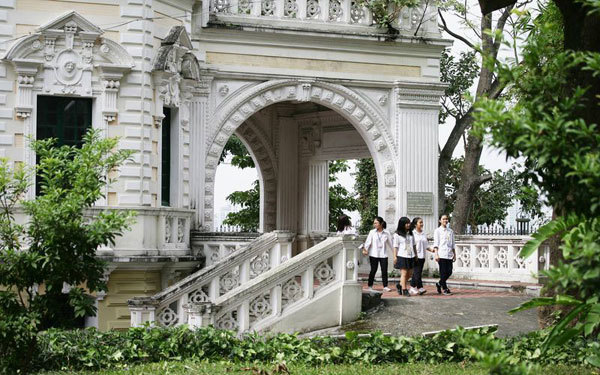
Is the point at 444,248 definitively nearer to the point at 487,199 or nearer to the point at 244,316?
the point at 244,316

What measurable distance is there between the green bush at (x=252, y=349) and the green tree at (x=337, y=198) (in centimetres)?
2420

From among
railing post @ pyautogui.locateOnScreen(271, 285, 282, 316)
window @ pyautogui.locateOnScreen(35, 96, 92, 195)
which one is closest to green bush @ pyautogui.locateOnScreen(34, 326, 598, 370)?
railing post @ pyautogui.locateOnScreen(271, 285, 282, 316)

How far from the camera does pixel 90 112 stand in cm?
1845

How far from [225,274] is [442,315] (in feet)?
12.5

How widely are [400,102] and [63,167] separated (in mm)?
11972

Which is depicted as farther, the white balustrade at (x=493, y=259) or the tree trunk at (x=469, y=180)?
the tree trunk at (x=469, y=180)

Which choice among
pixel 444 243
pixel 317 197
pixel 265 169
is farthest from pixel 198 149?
pixel 317 197

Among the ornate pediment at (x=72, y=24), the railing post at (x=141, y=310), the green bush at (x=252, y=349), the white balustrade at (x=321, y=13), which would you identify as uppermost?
the white balustrade at (x=321, y=13)

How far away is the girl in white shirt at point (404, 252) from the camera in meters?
18.3

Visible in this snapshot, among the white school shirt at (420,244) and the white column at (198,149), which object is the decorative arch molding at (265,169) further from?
the white school shirt at (420,244)

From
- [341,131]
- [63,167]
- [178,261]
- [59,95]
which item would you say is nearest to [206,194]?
[178,261]

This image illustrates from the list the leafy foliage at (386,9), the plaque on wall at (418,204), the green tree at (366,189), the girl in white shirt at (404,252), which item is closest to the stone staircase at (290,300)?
the girl in white shirt at (404,252)

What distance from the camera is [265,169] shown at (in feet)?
87.9

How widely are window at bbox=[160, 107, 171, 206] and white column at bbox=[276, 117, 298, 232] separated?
6.90 m
